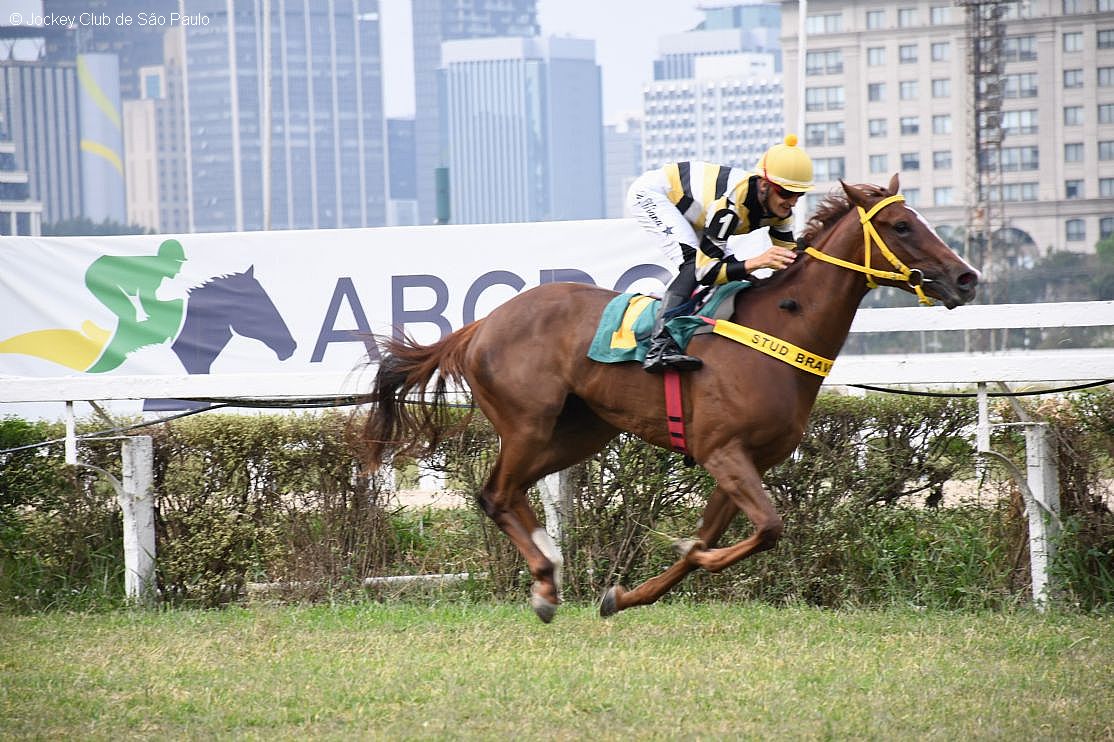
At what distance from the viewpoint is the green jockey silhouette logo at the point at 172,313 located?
820 centimetres

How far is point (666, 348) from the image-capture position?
518cm

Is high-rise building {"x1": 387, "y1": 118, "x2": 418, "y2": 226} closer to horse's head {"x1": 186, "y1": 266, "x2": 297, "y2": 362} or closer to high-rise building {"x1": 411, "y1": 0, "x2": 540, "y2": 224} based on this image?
high-rise building {"x1": 411, "y1": 0, "x2": 540, "y2": 224}

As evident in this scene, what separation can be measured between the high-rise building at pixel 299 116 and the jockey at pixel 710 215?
125754 mm

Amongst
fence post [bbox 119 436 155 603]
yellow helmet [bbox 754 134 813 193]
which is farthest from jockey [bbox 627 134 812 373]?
fence post [bbox 119 436 155 603]

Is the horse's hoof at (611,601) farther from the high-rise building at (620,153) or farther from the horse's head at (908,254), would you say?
the high-rise building at (620,153)

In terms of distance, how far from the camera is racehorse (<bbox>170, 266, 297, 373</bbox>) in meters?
8.19

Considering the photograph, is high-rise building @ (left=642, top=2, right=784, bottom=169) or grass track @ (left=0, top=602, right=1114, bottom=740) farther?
high-rise building @ (left=642, top=2, right=784, bottom=169)

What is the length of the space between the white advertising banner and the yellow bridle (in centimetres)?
318

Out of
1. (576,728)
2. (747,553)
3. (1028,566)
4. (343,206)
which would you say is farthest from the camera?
(343,206)

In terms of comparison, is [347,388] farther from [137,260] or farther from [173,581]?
[137,260]

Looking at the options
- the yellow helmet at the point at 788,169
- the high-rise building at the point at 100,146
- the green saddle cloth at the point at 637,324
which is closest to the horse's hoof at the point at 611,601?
the green saddle cloth at the point at 637,324

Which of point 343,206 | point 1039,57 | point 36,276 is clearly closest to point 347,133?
point 343,206

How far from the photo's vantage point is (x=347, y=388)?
6223mm

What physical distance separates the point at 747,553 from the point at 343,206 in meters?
134
